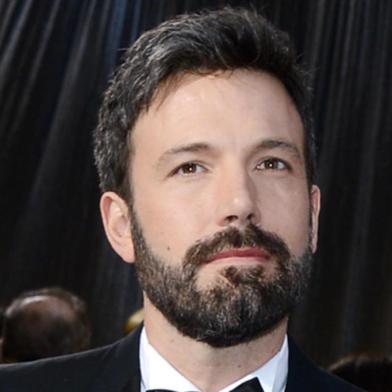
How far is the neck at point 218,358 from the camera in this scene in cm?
208

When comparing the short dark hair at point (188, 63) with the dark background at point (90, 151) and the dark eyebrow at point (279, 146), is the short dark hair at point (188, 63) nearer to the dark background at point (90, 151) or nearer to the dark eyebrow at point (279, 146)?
the dark eyebrow at point (279, 146)

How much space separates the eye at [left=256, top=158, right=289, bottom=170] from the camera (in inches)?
82.8

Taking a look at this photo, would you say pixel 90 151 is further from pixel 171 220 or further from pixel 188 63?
pixel 171 220

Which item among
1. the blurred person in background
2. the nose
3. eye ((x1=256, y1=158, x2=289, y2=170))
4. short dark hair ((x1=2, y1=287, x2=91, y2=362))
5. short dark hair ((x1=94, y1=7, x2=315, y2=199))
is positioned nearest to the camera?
the nose

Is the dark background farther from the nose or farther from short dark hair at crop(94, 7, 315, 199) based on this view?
the nose

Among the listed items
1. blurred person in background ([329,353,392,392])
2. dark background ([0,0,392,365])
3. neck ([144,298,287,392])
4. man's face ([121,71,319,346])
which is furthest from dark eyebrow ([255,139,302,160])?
dark background ([0,0,392,365])

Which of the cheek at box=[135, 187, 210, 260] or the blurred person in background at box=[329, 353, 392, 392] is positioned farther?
the blurred person in background at box=[329, 353, 392, 392]

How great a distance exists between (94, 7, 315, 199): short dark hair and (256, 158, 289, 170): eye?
13cm

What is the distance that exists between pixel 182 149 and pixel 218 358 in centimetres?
40

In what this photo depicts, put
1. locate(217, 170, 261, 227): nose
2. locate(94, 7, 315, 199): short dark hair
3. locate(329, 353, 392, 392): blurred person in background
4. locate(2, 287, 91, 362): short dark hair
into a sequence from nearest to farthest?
locate(217, 170, 261, 227): nose → locate(94, 7, 315, 199): short dark hair → locate(329, 353, 392, 392): blurred person in background → locate(2, 287, 91, 362): short dark hair

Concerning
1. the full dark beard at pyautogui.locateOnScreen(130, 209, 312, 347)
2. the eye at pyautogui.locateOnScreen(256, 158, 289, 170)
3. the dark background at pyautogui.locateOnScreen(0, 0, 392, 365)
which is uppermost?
the eye at pyautogui.locateOnScreen(256, 158, 289, 170)

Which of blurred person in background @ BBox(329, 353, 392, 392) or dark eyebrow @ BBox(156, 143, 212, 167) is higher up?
dark eyebrow @ BBox(156, 143, 212, 167)

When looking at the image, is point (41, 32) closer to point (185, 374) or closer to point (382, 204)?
point (382, 204)

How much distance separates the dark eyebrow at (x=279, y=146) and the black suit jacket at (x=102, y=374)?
1.21 feet
